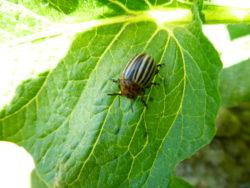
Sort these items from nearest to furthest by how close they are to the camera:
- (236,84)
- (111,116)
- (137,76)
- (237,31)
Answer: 1. (111,116)
2. (137,76)
3. (236,84)
4. (237,31)

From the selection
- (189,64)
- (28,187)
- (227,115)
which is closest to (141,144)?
(189,64)

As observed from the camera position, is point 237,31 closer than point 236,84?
No

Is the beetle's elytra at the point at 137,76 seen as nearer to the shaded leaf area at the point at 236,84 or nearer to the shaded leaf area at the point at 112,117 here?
the shaded leaf area at the point at 112,117

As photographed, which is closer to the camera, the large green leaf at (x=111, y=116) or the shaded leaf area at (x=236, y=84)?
the large green leaf at (x=111, y=116)

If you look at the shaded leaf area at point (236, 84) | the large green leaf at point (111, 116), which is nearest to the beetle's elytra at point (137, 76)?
the large green leaf at point (111, 116)

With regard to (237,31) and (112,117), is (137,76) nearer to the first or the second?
(112,117)

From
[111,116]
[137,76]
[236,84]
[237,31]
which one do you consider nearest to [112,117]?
[111,116]
